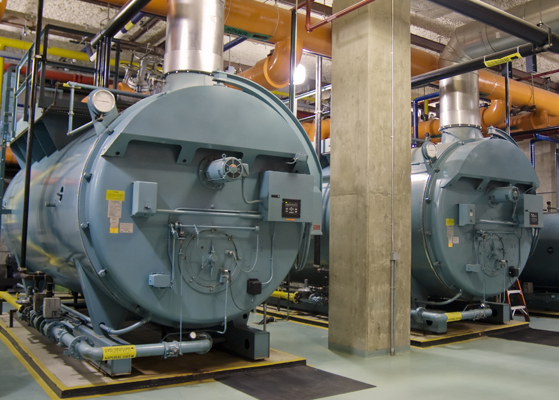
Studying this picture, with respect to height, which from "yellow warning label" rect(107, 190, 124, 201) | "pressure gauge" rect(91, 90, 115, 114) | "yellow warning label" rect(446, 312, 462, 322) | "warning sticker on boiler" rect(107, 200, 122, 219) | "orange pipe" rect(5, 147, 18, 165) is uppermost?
"orange pipe" rect(5, 147, 18, 165)

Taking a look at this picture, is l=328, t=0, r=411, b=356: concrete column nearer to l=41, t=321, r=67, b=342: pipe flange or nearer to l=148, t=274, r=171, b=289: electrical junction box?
l=148, t=274, r=171, b=289: electrical junction box

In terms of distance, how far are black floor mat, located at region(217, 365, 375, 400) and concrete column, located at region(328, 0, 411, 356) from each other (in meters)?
0.94

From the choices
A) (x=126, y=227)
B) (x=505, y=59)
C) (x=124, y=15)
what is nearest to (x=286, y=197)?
(x=126, y=227)

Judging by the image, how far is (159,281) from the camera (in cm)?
422

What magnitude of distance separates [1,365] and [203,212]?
87.3 inches

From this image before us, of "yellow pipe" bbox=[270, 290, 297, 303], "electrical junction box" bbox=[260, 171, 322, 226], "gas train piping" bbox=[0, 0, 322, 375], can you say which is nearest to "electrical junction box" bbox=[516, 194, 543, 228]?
"yellow pipe" bbox=[270, 290, 297, 303]

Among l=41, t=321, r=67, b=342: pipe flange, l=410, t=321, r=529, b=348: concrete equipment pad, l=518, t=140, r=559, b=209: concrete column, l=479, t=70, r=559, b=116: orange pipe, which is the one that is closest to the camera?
l=41, t=321, r=67, b=342: pipe flange

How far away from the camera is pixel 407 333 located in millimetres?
5777

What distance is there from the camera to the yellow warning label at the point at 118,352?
A: 396 centimetres

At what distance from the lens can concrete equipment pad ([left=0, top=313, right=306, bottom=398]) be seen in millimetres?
3979

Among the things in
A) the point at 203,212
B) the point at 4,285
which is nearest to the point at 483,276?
the point at 203,212

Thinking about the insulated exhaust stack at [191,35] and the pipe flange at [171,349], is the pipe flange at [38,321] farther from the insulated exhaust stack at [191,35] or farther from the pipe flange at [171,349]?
the insulated exhaust stack at [191,35]

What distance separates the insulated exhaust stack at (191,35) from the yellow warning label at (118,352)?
2.43m

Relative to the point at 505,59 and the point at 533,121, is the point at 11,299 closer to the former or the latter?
the point at 505,59
